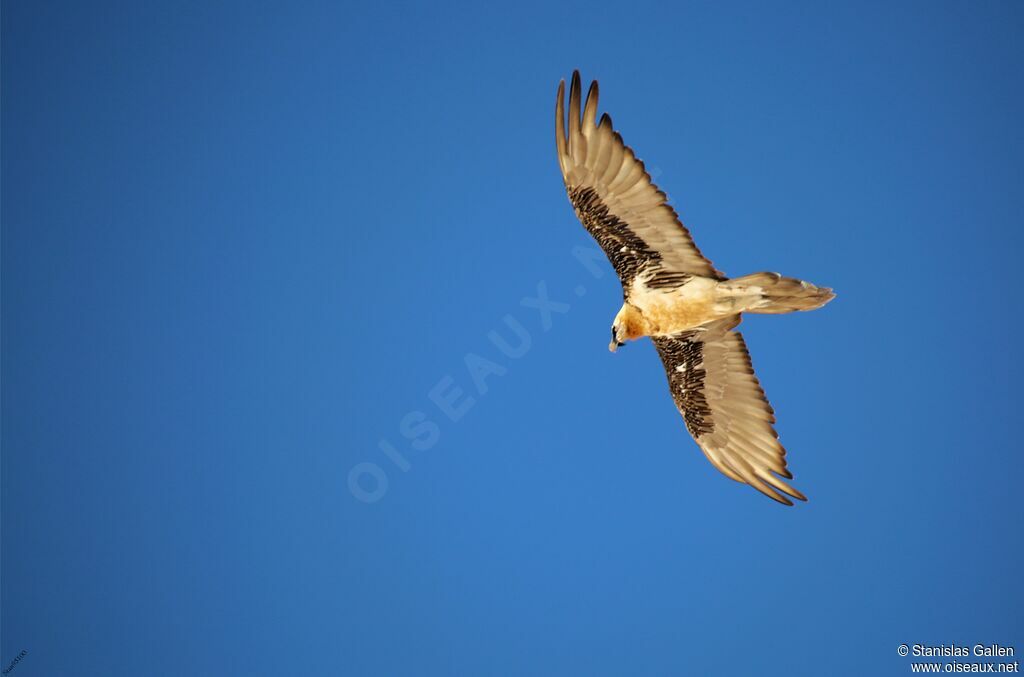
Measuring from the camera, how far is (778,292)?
29.0 ft

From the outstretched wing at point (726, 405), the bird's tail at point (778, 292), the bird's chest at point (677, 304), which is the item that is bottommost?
the outstretched wing at point (726, 405)

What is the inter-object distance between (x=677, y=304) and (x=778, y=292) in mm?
1090

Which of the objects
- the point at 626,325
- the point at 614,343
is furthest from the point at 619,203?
the point at 614,343

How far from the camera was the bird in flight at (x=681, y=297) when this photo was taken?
8836 millimetres

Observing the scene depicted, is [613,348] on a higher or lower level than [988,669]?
higher

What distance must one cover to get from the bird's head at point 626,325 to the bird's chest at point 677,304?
0.22ft

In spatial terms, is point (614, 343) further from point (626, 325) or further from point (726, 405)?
point (726, 405)

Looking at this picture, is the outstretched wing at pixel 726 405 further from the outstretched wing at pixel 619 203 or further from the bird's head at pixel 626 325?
the outstretched wing at pixel 619 203

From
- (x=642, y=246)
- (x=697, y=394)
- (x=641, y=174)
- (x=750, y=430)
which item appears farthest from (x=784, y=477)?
(x=641, y=174)

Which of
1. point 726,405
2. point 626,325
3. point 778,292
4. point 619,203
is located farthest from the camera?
point 726,405

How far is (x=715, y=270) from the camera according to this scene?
30.2ft

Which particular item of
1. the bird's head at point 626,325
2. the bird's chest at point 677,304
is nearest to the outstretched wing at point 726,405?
the bird's chest at point 677,304

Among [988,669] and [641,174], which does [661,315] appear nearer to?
[641,174]

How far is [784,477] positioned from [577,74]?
5.04 meters
